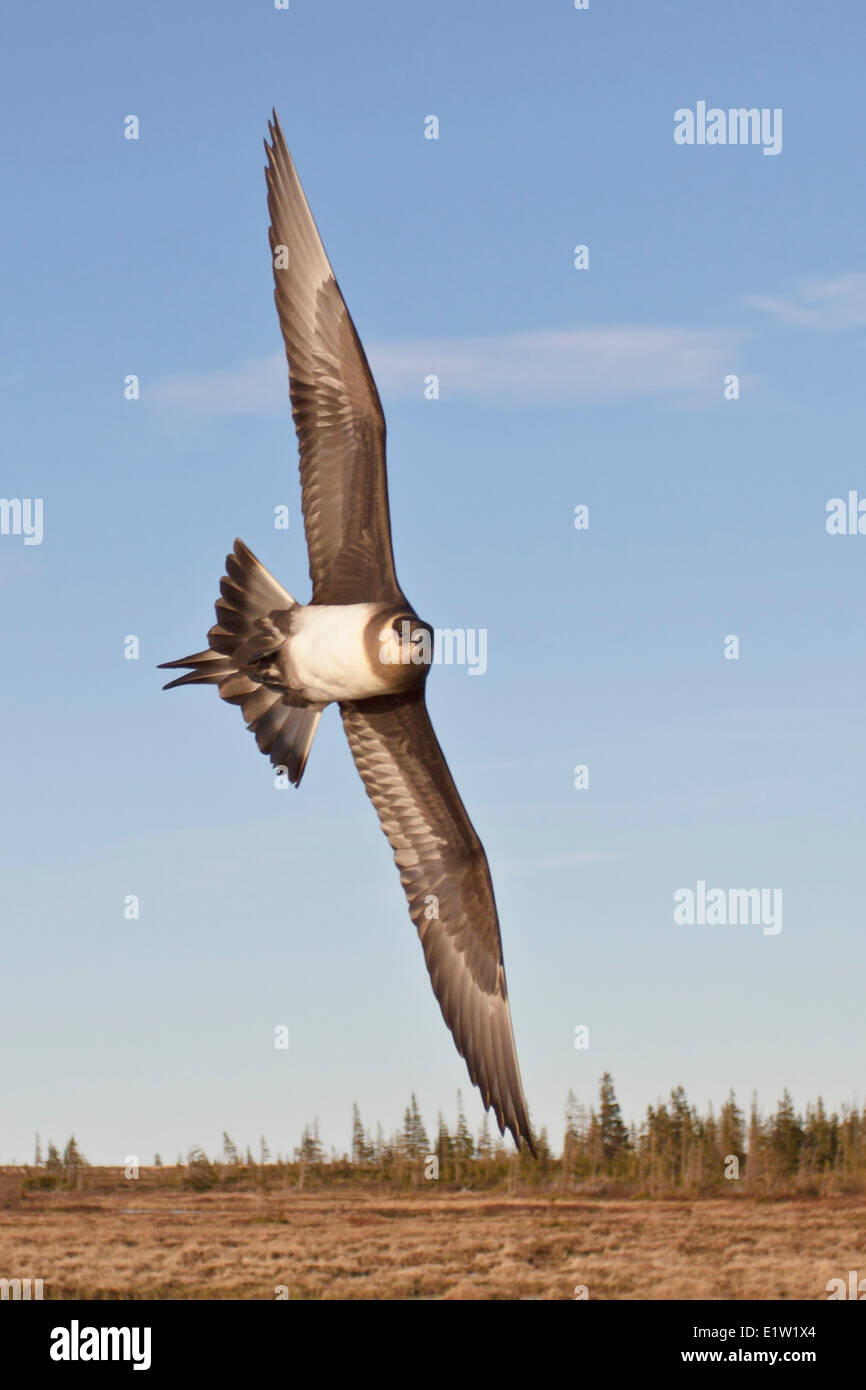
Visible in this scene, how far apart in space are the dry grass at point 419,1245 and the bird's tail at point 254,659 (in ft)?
87.0

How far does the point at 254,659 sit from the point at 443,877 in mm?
2799

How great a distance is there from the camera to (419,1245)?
47531 millimetres

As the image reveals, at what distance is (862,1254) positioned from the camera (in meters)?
49.0

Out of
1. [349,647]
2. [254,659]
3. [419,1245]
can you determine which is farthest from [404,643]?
[419,1245]

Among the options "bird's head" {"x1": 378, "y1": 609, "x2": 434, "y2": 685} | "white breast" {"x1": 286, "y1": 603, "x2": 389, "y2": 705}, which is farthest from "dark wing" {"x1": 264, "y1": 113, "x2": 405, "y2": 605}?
"bird's head" {"x1": 378, "y1": 609, "x2": 434, "y2": 685}

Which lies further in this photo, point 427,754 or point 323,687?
point 427,754

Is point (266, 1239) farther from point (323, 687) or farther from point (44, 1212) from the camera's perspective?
point (323, 687)

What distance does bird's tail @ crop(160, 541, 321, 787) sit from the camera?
1301cm

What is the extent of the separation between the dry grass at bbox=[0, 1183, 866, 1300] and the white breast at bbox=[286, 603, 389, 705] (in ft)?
90.3

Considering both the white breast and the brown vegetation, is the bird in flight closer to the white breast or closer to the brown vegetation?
the white breast

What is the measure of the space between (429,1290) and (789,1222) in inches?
711

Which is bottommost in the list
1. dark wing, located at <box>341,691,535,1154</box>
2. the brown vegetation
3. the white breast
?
the brown vegetation
